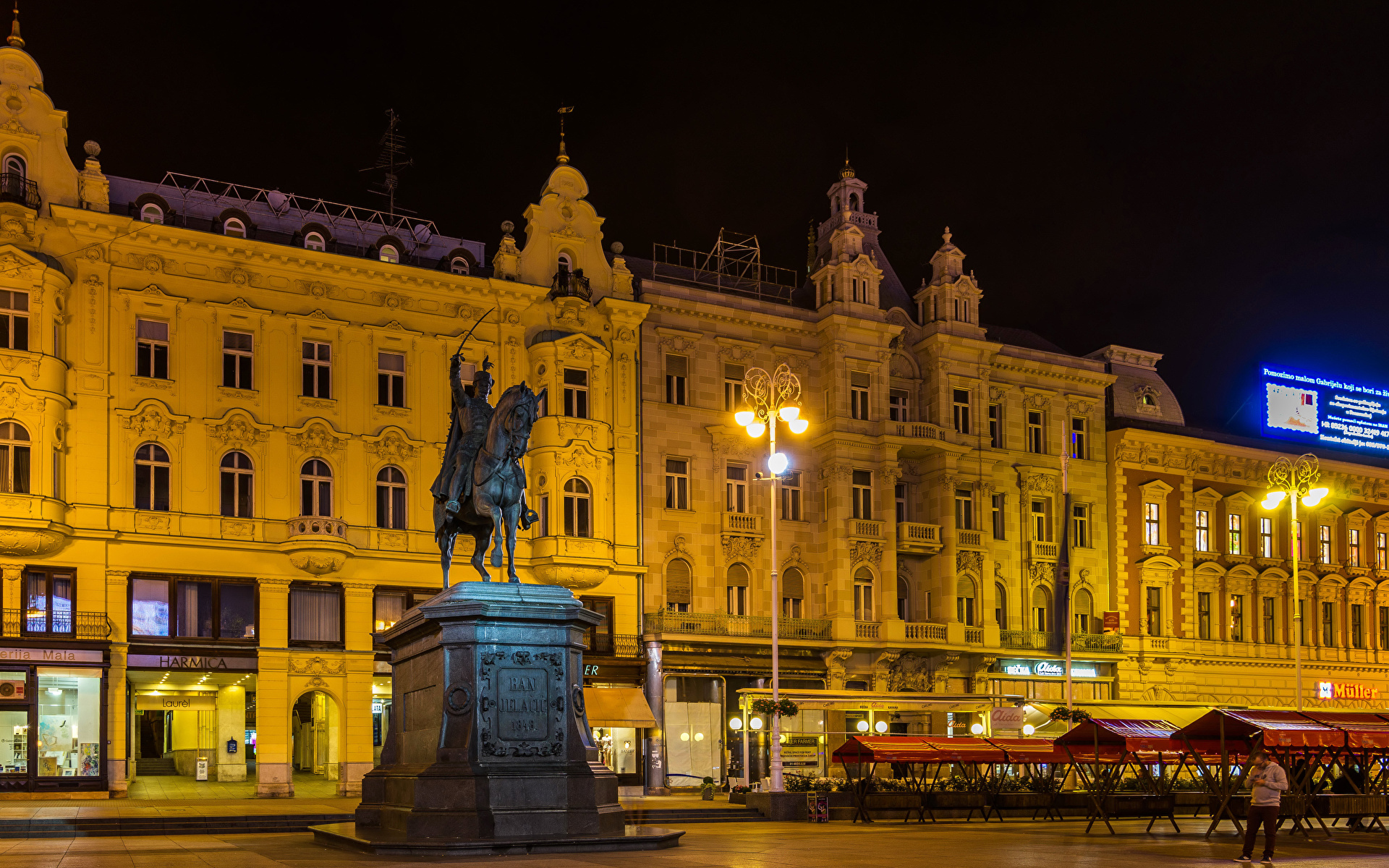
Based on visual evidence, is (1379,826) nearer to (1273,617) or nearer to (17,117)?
(1273,617)

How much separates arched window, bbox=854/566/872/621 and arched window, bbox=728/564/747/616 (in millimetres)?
3824

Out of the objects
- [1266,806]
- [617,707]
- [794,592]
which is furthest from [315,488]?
[1266,806]

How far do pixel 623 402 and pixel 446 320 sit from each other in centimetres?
623

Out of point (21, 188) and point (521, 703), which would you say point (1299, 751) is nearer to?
point (521, 703)

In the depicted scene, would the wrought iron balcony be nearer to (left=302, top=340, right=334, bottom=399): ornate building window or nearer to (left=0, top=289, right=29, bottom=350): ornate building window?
(left=0, top=289, right=29, bottom=350): ornate building window

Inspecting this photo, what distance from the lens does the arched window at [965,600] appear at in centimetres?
5200

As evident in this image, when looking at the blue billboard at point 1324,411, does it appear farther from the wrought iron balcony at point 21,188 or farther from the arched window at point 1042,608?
the wrought iron balcony at point 21,188

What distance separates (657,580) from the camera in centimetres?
4678

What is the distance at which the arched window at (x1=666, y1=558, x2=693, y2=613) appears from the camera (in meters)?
47.3

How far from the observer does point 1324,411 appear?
210ft

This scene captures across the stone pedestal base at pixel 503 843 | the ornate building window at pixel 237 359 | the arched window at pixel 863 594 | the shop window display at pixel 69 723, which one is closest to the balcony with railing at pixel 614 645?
the arched window at pixel 863 594

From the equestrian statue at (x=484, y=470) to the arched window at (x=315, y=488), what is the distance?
19.3 meters

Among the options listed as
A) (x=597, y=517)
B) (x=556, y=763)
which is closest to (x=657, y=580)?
(x=597, y=517)

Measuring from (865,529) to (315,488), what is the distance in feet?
60.3
